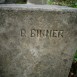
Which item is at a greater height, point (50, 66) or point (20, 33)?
point (20, 33)

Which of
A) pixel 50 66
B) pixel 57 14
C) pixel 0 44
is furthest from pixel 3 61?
pixel 57 14

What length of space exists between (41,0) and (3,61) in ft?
3.91

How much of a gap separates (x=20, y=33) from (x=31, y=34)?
0.13m

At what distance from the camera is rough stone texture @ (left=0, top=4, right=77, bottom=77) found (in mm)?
2248

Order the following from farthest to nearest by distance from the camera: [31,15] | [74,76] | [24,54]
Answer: [74,76] → [24,54] → [31,15]

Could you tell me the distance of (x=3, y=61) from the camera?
243cm

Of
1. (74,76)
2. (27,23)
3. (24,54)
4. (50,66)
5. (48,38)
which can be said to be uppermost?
(27,23)

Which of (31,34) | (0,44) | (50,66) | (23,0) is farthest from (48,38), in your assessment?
(23,0)

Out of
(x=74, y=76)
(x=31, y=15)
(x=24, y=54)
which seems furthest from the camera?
(x=74, y=76)

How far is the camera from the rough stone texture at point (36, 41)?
2.25 metres

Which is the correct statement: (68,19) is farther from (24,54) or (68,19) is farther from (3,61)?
(3,61)

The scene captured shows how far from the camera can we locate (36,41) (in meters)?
2.38

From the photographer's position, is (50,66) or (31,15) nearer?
(31,15)

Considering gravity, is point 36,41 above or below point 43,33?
below
